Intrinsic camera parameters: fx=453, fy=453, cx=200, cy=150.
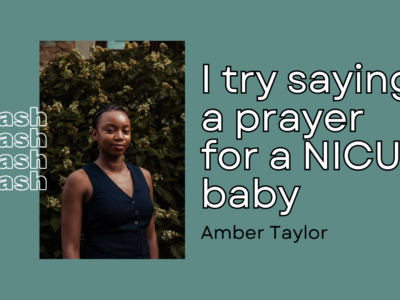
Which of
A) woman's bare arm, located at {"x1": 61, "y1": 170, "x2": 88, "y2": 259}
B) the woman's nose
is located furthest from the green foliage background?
the woman's nose

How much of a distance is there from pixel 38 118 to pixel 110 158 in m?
1.20

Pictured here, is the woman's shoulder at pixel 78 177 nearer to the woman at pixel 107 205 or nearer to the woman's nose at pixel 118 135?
the woman at pixel 107 205

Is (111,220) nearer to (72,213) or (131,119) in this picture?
(72,213)

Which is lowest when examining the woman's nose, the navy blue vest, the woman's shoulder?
the navy blue vest

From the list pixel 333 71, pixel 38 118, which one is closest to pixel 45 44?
pixel 38 118

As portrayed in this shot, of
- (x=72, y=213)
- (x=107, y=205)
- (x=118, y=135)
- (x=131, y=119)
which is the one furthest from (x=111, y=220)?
(x=131, y=119)

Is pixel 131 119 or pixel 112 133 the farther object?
pixel 131 119

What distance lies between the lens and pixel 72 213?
2633mm

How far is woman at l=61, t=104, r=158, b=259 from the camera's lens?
2.65 m

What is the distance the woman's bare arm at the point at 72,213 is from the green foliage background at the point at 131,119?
40.4 inches

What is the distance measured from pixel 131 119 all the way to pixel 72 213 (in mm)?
1689

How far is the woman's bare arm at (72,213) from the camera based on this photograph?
263 centimetres

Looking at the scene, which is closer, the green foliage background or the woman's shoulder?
the woman's shoulder

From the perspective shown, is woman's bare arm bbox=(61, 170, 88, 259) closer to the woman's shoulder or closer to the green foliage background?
the woman's shoulder
